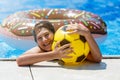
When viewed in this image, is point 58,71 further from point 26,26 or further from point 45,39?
point 26,26

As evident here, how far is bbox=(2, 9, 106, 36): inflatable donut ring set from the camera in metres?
6.28

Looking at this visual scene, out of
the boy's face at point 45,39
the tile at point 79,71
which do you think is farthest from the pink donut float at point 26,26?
the tile at point 79,71

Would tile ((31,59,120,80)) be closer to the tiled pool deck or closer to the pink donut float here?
the tiled pool deck

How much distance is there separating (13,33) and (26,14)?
3.07 feet

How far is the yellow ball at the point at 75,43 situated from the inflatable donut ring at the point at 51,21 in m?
2.45

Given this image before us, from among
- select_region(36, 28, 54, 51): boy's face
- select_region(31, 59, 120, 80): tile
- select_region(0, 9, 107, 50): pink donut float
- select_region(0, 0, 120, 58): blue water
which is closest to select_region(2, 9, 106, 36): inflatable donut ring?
select_region(0, 9, 107, 50): pink donut float

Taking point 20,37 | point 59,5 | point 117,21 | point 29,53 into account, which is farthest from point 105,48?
point 59,5

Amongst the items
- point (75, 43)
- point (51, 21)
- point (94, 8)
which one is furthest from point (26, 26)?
point (94, 8)

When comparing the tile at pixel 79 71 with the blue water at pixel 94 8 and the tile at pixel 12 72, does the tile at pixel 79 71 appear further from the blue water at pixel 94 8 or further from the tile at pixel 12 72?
the blue water at pixel 94 8

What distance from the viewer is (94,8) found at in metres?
10.0

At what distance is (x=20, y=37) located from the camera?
6340mm

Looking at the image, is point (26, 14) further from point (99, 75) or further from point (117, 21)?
point (99, 75)

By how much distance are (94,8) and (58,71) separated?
21.8 ft

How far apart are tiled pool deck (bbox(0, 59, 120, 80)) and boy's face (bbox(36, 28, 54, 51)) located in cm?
17
